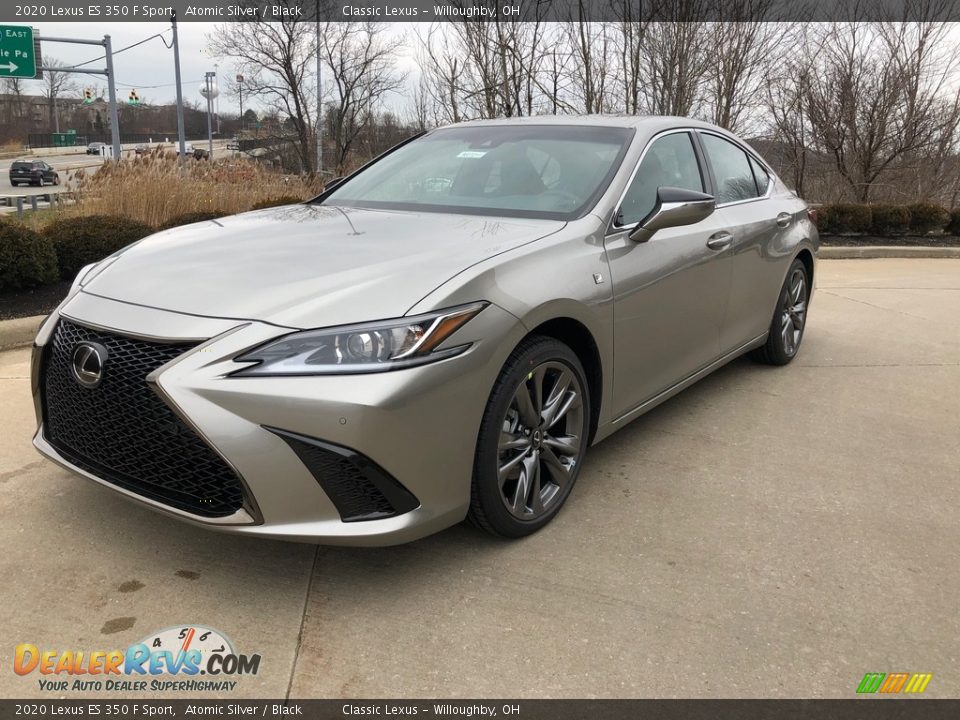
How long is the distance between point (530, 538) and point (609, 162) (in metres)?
1.70

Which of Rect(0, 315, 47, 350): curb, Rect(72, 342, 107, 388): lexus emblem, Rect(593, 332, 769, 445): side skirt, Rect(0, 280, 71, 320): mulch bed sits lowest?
Rect(593, 332, 769, 445): side skirt

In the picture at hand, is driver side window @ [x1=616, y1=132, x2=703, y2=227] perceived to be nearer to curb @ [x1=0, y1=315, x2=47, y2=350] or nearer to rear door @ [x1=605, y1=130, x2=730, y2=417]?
rear door @ [x1=605, y1=130, x2=730, y2=417]

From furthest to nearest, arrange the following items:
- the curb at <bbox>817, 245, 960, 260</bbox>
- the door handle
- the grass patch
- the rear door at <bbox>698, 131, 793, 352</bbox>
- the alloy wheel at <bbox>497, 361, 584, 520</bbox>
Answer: the curb at <bbox>817, 245, 960, 260</bbox> → the grass patch → the rear door at <bbox>698, 131, 793, 352</bbox> → the door handle → the alloy wheel at <bbox>497, 361, 584, 520</bbox>

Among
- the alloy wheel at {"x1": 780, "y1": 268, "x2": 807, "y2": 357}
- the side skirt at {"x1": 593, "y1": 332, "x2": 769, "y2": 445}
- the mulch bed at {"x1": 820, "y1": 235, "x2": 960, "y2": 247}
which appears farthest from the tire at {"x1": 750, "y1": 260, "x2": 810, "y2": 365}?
the mulch bed at {"x1": 820, "y1": 235, "x2": 960, "y2": 247}

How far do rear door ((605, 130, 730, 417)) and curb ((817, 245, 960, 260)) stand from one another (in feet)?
26.9

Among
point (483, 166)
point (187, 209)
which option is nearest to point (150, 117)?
A: point (187, 209)

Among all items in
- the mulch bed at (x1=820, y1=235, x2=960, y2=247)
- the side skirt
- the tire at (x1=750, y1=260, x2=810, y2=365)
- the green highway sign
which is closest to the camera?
the side skirt

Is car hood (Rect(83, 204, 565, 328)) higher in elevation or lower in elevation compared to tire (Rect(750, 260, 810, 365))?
higher

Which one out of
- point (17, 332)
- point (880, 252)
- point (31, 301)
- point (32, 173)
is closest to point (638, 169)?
point (17, 332)

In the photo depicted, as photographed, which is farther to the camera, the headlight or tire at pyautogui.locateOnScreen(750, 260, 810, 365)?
tire at pyautogui.locateOnScreen(750, 260, 810, 365)

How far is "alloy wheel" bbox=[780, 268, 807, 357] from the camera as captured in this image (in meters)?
5.13

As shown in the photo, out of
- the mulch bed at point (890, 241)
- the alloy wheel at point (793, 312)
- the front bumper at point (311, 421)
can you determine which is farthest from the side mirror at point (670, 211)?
the mulch bed at point (890, 241)

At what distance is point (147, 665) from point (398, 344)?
1.17 meters

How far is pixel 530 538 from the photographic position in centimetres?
294
